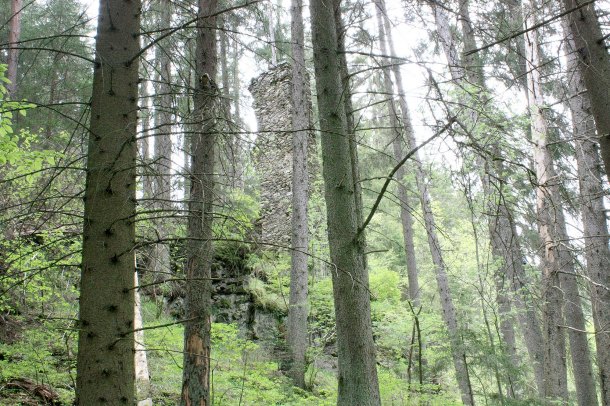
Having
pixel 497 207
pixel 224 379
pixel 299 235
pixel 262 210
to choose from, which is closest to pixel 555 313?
pixel 299 235

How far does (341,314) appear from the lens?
10.9ft

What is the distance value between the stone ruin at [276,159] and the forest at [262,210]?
0.11m

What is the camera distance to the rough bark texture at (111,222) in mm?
2020

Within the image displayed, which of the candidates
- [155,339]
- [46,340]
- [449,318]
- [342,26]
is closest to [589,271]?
[449,318]

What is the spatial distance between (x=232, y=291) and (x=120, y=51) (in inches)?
408

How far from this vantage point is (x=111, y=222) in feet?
7.16

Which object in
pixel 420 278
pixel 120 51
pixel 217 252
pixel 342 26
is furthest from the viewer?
pixel 420 278

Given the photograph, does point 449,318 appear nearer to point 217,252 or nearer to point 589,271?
point 589,271

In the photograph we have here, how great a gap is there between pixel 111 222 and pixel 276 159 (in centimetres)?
1454

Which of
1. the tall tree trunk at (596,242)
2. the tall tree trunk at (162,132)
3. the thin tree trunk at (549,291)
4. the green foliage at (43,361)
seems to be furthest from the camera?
the thin tree trunk at (549,291)

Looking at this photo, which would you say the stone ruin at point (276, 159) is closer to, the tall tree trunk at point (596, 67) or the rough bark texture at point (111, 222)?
the tall tree trunk at point (596, 67)

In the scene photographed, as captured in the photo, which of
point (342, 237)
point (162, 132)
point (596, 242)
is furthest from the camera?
point (596, 242)

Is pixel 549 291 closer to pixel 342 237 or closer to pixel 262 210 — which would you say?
pixel 342 237

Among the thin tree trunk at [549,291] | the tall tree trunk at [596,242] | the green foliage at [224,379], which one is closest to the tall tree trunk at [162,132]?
the green foliage at [224,379]
